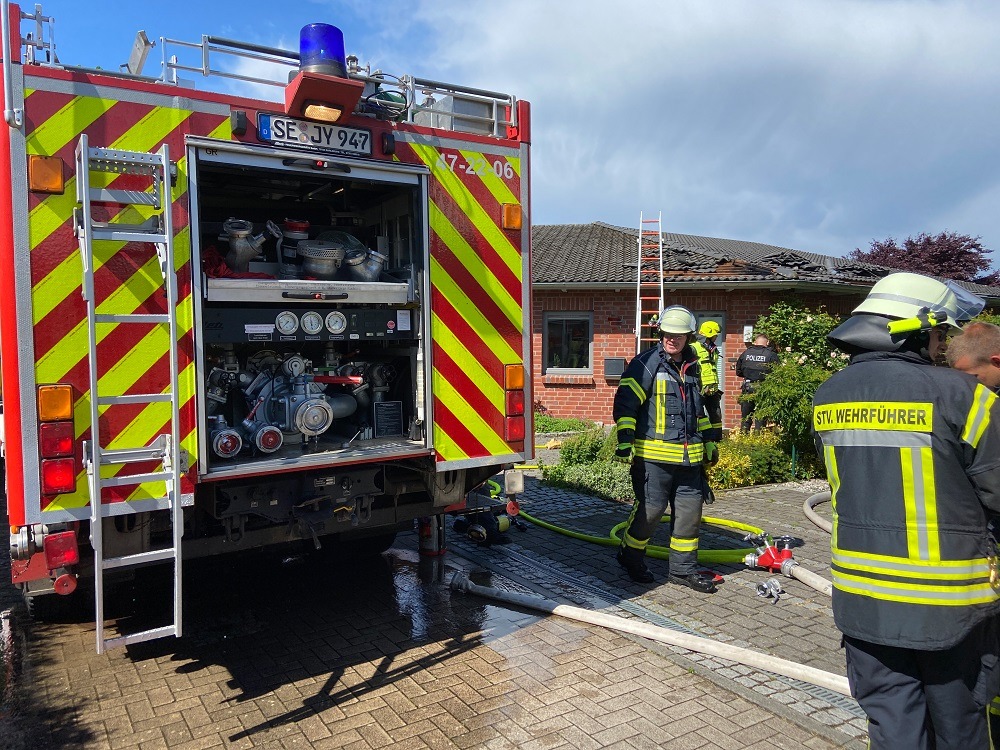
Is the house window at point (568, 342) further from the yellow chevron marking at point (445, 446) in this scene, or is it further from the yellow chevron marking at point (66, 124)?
the yellow chevron marking at point (66, 124)

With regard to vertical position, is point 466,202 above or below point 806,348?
above

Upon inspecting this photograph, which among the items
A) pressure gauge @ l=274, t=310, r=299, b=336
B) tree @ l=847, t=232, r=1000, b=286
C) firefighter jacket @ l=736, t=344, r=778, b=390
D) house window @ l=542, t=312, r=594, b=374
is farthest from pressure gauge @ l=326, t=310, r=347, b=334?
tree @ l=847, t=232, r=1000, b=286

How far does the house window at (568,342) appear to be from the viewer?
1412 cm

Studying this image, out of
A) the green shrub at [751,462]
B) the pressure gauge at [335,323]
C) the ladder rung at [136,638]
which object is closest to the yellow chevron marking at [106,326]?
the pressure gauge at [335,323]

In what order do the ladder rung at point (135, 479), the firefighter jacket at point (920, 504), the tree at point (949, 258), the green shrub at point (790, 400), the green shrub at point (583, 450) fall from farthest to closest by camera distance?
the tree at point (949, 258) → the green shrub at point (583, 450) → the green shrub at point (790, 400) → the ladder rung at point (135, 479) → the firefighter jacket at point (920, 504)

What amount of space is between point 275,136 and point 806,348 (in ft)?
29.8

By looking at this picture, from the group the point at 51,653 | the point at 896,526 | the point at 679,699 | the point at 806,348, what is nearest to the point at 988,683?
the point at 896,526

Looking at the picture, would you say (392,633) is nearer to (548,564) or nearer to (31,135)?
(548,564)

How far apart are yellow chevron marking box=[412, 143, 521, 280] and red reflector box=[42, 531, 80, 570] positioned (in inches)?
98.6

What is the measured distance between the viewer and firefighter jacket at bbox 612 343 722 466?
5.25 metres

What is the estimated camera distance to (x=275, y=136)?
3791 mm

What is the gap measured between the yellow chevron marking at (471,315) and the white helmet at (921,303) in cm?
227

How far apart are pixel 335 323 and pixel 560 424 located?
975 cm

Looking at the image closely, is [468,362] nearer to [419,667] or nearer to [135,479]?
[419,667]
